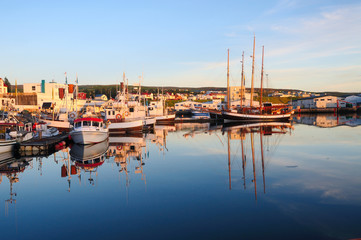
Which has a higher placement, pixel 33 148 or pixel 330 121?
pixel 330 121

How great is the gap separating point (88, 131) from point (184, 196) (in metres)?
21.8

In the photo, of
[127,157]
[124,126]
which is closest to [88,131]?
[127,157]

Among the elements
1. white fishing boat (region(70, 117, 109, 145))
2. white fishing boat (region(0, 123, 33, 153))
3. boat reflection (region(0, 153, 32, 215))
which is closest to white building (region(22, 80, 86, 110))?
white fishing boat (region(70, 117, 109, 145))

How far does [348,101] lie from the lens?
13288 centimetres

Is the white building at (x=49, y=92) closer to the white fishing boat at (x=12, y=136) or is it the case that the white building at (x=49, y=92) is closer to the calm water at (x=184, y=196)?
the white fishing boat at (x=12, y=136)

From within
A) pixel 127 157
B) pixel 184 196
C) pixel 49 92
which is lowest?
pixel 127 157

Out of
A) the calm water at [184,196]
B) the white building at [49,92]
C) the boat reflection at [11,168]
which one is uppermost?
the white building at [49,92]

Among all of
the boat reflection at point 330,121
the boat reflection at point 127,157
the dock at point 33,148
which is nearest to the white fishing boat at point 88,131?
the boat reflection at point 127,157

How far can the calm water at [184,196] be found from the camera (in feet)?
36.5

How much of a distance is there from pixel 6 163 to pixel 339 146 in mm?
31733

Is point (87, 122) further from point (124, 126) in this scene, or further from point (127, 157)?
point (124, 126)

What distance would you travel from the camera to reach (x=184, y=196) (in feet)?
49.9

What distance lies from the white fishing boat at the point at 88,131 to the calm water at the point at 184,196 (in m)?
6.47

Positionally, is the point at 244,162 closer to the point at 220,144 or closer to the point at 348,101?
the point at 220,144
